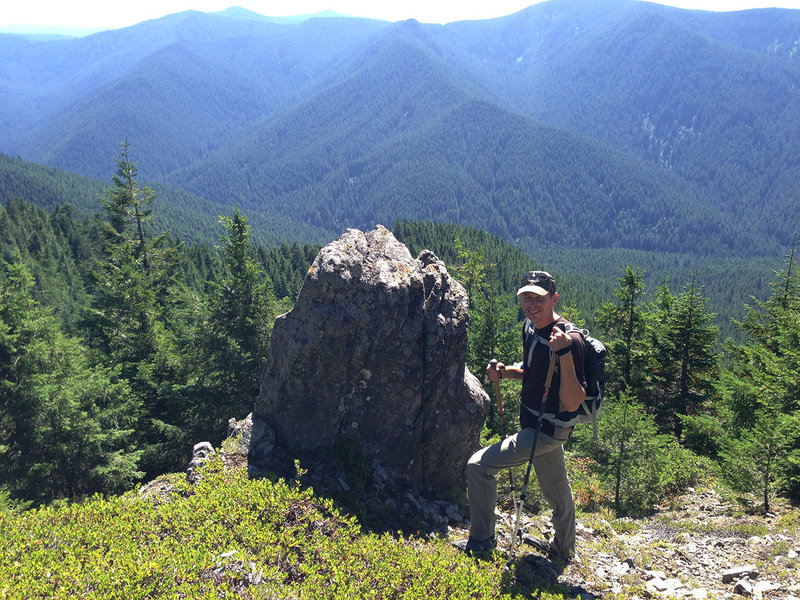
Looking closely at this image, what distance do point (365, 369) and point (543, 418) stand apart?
4069 millimetres

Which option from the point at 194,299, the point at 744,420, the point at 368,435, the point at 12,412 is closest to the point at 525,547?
the point at 368,435

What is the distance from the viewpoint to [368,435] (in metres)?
9.77

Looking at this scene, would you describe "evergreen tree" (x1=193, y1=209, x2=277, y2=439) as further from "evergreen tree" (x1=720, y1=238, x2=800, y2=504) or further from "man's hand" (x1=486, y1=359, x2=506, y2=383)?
"evergreen tree" (x1=720, y1=238, x2=800, y2=504)

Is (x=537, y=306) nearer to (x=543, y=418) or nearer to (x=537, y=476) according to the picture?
(x=543, y=418)

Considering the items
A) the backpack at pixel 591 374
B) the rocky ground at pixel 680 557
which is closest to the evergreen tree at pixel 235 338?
the rocky ground at pixel 680 557

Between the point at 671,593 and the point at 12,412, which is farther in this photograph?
the point at 12,412

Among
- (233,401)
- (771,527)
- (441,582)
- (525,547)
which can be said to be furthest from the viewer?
(233,401)

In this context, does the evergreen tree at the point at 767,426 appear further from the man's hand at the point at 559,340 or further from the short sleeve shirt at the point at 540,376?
the man's hand at the point at 559,340

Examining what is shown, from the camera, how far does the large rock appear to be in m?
9.66

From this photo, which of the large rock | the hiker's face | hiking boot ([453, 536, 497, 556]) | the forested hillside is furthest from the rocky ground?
the hiker's face

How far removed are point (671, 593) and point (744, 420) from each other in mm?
10134

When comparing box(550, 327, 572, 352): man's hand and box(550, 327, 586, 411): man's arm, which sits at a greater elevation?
box(550, 327, 572, 352): man's hand

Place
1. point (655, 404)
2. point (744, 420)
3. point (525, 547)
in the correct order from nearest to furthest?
point (525, 547), point (744, 420), point (655, 404)

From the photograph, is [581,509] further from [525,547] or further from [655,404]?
[655,404]
